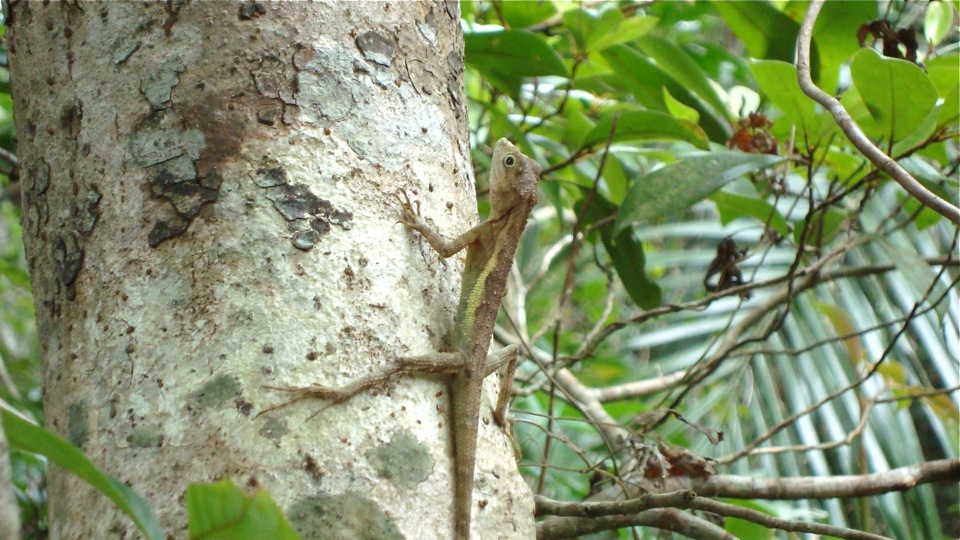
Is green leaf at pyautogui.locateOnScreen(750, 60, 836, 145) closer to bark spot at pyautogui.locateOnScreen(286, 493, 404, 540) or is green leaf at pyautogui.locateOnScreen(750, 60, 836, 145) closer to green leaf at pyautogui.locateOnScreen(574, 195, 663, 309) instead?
green leaf at pyautogui.locateOnScreen(574, 195, 663, 309)

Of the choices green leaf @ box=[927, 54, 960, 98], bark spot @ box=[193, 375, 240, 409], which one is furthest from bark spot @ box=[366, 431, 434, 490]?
green leaf @ box=[927, 54, 960, 98]

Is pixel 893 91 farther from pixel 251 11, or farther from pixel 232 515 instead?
pixel 232 515

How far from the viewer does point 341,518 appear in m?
1.34

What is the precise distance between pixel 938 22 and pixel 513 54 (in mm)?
1458

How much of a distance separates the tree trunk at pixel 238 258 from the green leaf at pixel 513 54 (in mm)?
844

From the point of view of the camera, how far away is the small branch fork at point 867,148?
168 cm

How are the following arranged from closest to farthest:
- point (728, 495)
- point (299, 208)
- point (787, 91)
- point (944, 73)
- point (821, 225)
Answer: point (299, 208) → point (728, 495) → point (787, 91) → point (944, 73) → point (821, 225)

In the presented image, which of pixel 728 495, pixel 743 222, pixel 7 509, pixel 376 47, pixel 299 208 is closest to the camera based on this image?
pixel 7 509

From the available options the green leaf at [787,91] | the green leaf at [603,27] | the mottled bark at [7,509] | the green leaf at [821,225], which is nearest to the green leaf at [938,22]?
the green leaf at [787,91]

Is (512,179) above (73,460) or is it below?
above

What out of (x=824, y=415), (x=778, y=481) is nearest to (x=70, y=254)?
(x=778, y=481)

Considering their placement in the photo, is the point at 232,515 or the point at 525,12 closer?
the point at 232,515

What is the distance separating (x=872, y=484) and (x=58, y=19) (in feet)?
7.29

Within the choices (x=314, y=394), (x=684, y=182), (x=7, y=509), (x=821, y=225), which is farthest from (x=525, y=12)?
(x=7, y=509)
